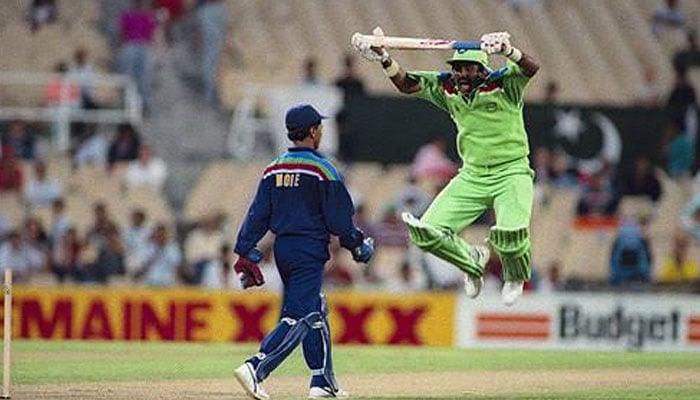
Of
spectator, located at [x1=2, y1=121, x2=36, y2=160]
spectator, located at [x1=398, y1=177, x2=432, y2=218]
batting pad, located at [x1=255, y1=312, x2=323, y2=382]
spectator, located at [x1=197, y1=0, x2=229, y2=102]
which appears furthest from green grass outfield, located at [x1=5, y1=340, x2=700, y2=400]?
spectator, located at [x1=197, y1=0, x2=229, y2=102]

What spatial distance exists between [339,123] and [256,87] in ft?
4.44

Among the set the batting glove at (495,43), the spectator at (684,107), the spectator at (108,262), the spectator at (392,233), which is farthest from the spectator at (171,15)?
the batting glove at (495,43)

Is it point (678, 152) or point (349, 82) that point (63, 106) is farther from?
point (678, 152)

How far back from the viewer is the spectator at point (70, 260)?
70.0ft

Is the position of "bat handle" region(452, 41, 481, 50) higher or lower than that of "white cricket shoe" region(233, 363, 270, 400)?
higher

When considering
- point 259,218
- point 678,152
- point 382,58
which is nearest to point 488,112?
point 382,58

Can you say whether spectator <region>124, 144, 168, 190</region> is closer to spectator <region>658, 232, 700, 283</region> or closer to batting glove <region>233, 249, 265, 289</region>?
spectator <region>658, 232, 700, 283</region>

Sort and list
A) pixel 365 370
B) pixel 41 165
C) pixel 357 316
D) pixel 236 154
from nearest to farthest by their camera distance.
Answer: pixel 365 370 → pixel 357 316 → pixel 41 165 → pixel 236 154

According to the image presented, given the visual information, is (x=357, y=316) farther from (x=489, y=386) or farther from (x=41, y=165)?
(x=489, y=386)

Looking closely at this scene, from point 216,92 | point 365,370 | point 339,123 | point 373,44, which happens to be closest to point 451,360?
point 365,370

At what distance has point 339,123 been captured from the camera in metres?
23.2

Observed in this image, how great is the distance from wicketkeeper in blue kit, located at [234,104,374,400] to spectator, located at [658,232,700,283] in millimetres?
10376

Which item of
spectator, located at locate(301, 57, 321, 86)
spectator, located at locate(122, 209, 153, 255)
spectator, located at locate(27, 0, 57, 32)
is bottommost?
spectator, located at locate(122, 209, 153, 255)

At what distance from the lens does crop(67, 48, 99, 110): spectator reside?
2302 centimetres
